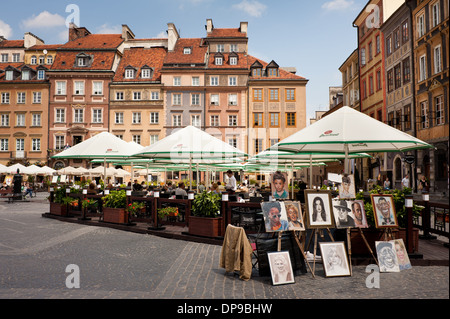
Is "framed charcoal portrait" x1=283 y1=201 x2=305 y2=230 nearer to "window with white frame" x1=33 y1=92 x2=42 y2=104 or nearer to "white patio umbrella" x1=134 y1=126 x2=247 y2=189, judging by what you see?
"white patio umbrella" x1=134 y1=126 x2=247 y2=189

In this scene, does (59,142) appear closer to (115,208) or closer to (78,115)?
(78,115)

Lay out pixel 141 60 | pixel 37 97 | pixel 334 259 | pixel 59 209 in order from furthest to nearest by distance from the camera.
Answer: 1. pixel 141 60
2. pixel 37 97
3. pixel 59 209
4. pixel 334 259

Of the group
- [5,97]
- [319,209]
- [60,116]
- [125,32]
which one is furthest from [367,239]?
[125,32]

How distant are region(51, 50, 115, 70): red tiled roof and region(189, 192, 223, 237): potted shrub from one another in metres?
43.2

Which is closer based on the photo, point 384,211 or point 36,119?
point 384,211

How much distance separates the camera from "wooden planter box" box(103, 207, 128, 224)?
12312 mm

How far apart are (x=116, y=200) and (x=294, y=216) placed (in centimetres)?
783

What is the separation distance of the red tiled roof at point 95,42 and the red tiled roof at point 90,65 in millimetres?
1220

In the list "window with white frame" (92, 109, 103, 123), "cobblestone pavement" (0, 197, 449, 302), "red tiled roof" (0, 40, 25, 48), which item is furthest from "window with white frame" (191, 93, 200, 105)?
"cobblestone pavement" (0, 197, 449, 302)

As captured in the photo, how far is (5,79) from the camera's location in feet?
165

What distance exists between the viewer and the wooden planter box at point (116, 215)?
485 inches

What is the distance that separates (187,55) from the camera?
165 ft

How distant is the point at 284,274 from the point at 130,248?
4176mm
